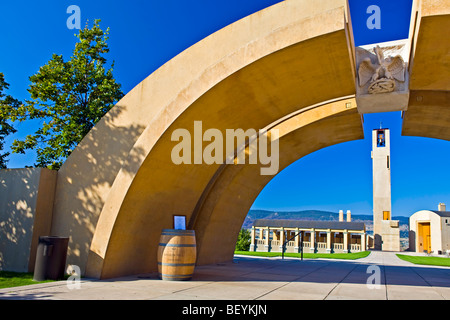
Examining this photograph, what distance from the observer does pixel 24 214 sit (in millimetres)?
9797

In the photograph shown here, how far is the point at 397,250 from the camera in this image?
47562mm

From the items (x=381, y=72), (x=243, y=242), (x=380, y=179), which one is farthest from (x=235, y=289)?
(x=380, y=179)

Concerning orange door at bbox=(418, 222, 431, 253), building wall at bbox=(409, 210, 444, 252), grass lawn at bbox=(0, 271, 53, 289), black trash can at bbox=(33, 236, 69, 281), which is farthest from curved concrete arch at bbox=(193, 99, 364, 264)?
orange door at bbox=(418, 222, 431, 253)

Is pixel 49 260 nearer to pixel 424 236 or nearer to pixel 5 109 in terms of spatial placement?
pixel 5 109

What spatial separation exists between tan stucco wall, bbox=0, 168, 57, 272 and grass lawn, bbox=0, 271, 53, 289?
446 mm

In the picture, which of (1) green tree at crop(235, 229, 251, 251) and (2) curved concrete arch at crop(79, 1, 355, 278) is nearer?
(2) curved concrete arch at crop(79, 1, 355, 278)

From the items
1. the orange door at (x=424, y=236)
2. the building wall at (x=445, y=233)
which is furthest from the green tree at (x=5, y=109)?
the orange door at (x=424, y=236)

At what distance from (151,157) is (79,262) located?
129 inches

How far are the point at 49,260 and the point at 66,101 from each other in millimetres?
8652

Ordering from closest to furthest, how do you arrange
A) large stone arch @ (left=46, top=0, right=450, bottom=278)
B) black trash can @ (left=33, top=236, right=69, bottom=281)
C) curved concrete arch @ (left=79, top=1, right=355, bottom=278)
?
curved concrete arch @ (left=79, top=1, right=355, bottom=278)
large stone arch @ (left=46, top=0, right=450, bottom=278)
black trash can @ (left=33, top=236, right=69, bottom=281)

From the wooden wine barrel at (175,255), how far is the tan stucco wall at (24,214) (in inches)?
140

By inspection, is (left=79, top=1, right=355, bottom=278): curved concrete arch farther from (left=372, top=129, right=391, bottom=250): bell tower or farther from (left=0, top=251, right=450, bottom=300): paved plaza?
(left=372, top=129, right=391, bottom=250): bell tower

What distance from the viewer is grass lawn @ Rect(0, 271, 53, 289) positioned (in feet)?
24.4
